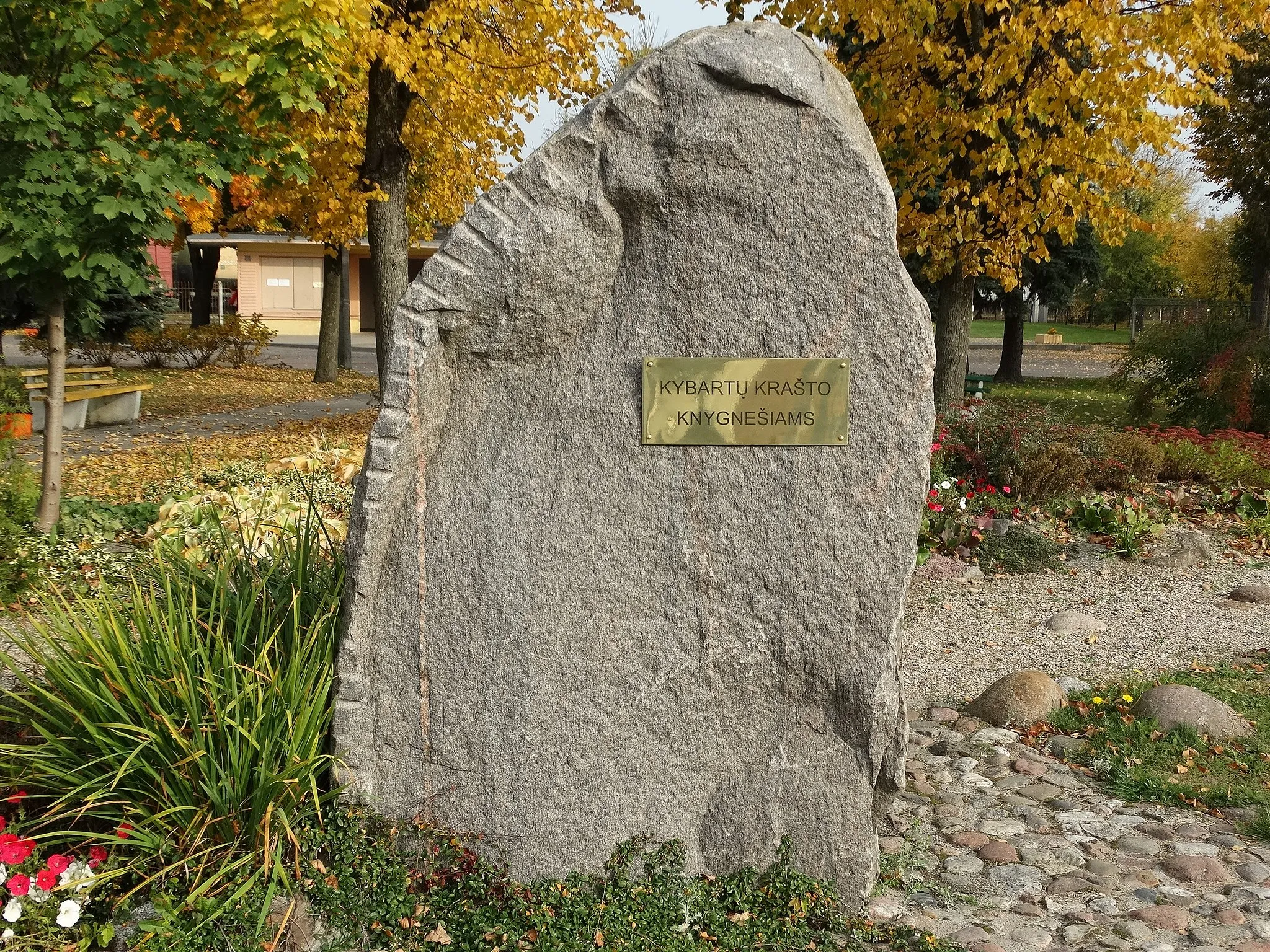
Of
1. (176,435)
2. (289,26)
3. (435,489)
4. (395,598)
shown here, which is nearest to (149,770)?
(395,598)

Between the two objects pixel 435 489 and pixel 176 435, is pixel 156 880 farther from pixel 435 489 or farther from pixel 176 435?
pixel 176 435

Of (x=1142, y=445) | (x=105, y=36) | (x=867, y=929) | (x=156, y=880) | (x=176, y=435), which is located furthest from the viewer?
(x=176, y=435)

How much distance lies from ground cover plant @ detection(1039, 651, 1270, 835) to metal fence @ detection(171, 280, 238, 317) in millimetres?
35459

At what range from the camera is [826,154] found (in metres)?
3.24

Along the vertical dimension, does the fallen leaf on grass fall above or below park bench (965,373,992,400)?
below

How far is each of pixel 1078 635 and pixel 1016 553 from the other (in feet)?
4.67

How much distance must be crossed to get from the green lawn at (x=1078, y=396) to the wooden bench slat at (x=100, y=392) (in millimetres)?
11939

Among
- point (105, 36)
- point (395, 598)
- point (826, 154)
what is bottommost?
point (395, 598)

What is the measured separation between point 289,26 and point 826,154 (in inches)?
158

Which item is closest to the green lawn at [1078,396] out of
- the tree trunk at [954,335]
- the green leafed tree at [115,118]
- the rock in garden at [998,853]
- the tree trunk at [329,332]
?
the tree trunk at [954,335]

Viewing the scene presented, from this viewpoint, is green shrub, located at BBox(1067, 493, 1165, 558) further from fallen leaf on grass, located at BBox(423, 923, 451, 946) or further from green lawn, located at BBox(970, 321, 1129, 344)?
green lawn, located at BBox(970, 321, 1129, 344)

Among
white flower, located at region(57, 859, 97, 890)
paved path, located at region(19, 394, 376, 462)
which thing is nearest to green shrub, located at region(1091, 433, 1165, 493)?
white flower, located at region(57, 859, 97, 890)

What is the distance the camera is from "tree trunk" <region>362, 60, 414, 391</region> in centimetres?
1152

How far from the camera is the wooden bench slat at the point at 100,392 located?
1188cm
